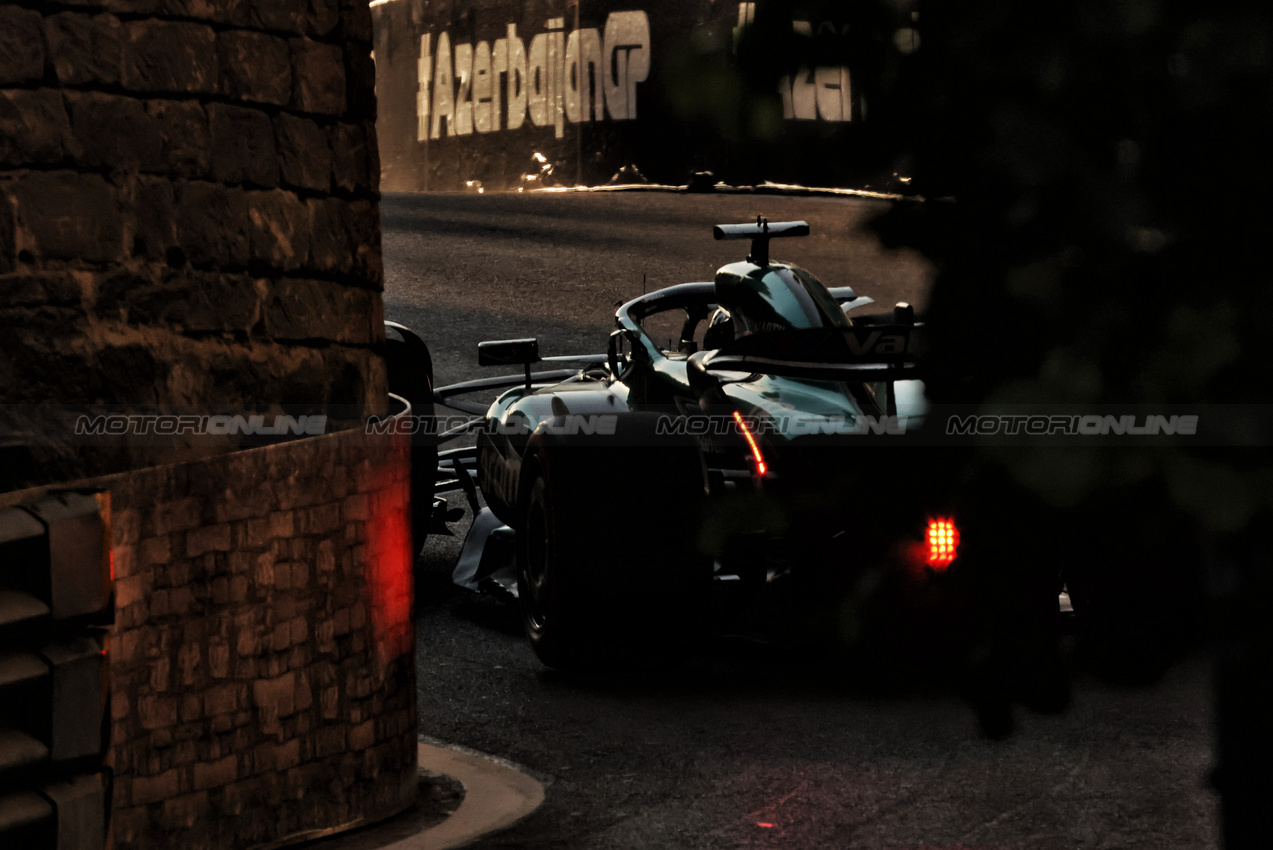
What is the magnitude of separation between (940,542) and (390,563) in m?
3.72

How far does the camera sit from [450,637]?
841 cm

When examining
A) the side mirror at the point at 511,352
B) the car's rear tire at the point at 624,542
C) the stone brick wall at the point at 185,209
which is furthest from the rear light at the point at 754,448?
the side mirror at the point at 511,352

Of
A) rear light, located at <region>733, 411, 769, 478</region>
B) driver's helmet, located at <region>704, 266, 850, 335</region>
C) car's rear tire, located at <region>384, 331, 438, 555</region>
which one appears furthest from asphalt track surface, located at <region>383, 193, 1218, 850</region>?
driver's helmet, located at <region>704, 266, 850, 335</region>

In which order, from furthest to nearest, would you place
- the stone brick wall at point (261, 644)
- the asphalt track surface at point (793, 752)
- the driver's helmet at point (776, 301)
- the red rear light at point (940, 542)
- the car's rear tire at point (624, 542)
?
the driver's helmet at point (776, 301) < the car's rear tire at point (624, 542) < the asphalt track surface at point (793, 752) < the stone brick wall at point (261, 644) < the red rear light at point (940, 542)

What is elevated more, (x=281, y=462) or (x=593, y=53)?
(x=593, y=53)

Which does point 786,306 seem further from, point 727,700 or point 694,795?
point 694,795

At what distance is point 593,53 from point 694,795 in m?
22.7

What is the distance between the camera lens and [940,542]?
232 cm

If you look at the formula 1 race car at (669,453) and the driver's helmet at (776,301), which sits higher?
the driver's helmet at (776,301)

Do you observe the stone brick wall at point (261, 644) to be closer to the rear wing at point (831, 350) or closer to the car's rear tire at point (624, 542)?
the car's rear tire at point (624, 542)

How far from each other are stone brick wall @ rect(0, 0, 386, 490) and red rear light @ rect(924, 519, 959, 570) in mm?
3144

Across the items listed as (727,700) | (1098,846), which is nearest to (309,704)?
A: (727,700)

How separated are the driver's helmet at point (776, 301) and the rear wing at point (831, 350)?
0.29 metres

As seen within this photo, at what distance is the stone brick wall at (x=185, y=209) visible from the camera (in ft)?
15.4
